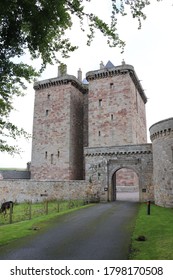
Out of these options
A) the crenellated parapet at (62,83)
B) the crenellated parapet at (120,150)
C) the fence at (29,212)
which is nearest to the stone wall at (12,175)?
the crenellated parapet at (62,83)

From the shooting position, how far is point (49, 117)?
35125mm

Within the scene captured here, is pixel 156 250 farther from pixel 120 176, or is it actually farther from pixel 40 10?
pixel 120 176

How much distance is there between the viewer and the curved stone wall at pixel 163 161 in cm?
1830

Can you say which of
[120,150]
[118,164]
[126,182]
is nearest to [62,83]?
[120,150]

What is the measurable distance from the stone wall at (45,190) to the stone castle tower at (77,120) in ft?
15.9

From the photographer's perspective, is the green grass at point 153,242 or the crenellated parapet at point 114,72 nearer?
the green grass at point 153,242

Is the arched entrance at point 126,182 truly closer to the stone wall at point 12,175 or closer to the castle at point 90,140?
the castle at point 90,140

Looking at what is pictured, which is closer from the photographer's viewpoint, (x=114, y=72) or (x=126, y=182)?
(x=114, y=72)

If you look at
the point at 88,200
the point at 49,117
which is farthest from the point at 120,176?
the point at 49,117

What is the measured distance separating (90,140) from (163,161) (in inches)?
572

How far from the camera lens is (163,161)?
19203mm

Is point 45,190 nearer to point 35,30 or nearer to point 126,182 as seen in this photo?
point 126,182

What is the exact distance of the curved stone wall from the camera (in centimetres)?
1830

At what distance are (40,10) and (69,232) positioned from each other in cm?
814
